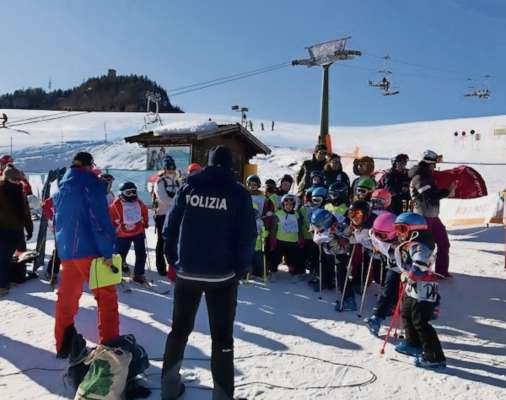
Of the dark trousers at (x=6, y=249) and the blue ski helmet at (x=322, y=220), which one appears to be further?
the dark trousers at (x=6, y=249)

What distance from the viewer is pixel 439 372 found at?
3.86 metres

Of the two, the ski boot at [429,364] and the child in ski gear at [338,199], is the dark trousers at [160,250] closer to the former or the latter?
the child in ski gear at [338,199]

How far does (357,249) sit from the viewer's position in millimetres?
5945

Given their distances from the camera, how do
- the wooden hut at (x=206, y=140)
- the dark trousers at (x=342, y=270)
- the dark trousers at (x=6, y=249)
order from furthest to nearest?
the wooden hut at (x=206, y=140)
the dark trousers at (x=6, y=249)
the dark trousers at (x=342, y=270)

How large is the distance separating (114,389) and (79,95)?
103m

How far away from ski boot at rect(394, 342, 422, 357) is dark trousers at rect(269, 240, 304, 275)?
2857 millimetres

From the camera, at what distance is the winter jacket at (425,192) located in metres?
5.93

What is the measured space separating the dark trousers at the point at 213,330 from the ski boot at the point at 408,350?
1863 mm

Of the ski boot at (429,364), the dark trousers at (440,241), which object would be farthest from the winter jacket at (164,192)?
the ski boot at (429,364)

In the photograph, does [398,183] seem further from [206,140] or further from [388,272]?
[206,140]

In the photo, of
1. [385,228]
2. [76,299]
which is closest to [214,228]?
[76,299]

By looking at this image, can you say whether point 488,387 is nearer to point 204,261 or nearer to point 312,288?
point 204,261

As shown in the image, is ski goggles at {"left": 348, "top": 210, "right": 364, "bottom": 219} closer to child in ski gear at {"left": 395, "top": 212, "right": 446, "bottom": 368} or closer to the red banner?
child in ski gear at {"left": 395, "top": 212, "right": 446, "bottom": 368}

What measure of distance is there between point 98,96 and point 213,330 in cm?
10058
